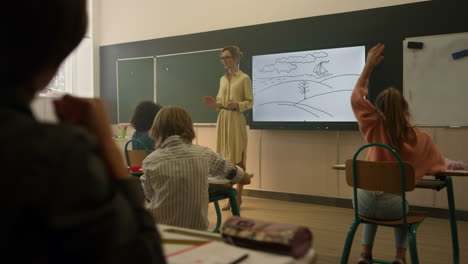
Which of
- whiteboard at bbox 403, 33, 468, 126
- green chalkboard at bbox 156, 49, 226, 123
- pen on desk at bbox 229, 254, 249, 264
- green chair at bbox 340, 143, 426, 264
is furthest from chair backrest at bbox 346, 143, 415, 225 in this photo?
green chalkboard at bbox 156, 49, 226, 123

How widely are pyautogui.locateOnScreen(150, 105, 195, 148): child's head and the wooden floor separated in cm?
147

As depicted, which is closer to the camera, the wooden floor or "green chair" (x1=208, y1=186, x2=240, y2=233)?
"green chair" (x1=208, y1=186, x2=240, y2=233)

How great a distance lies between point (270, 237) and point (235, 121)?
4.30 m

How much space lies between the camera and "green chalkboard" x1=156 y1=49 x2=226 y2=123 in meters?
6.07

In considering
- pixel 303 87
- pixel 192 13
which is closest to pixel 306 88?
pixel 303 87

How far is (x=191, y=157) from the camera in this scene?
217 centimetres

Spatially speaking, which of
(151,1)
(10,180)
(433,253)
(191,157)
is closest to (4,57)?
(10,180)

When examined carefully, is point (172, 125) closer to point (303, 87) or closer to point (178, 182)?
point (178, 182)

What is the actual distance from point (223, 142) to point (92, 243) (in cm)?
472

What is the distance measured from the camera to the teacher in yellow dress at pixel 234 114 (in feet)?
16.7

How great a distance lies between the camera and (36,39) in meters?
0.49

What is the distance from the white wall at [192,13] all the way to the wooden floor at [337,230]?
2.30 meters

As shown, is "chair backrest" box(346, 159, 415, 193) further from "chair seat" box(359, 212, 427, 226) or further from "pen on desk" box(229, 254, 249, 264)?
"pen on desk" box(229, 254, 249, 264)

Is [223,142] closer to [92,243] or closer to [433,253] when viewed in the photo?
[433,253]
